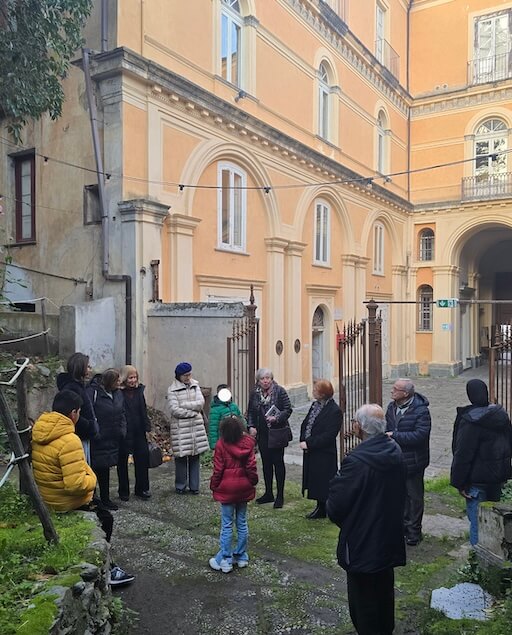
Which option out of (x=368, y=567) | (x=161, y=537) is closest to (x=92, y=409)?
(x=161, y=537)

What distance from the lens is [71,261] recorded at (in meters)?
11.4

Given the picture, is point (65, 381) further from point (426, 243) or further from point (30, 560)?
point (426, 243)

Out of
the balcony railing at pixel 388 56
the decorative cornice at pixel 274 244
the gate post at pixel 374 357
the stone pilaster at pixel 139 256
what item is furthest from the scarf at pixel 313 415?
the balcony railing at pixel 388 56

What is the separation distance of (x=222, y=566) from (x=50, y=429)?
2049mm

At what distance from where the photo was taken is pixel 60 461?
12.7 ft

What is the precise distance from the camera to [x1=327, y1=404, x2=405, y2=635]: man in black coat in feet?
11.3

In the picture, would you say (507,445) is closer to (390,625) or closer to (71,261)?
(390,625)

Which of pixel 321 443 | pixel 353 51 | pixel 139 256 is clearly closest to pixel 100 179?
pixel 139 256

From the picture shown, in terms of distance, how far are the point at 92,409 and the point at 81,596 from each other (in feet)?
8.14

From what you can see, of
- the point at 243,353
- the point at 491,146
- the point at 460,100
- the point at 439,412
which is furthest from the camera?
the point at 460,100

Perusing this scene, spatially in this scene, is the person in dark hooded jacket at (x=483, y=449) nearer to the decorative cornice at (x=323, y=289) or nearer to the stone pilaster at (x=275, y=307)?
the stone pilaster at (x=275, y=307)

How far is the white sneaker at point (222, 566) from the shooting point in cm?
477

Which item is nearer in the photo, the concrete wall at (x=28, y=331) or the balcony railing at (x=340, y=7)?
the concrete wall at (x=28, y=331)

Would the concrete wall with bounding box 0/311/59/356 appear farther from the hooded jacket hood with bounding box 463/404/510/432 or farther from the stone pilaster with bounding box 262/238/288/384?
the hooded jacket hood with bounding box 463/404/510/432
